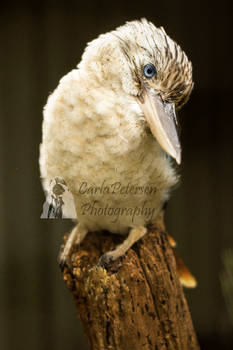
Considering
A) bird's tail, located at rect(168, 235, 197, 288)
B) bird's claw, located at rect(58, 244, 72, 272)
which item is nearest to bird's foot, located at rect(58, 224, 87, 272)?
bird's claw, located at rect(58, 244, 72, 272)

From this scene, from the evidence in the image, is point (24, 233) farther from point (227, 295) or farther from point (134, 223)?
point (227, 295)

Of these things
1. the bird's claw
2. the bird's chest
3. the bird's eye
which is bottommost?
the bird's claw

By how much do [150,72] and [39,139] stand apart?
0.25 metres

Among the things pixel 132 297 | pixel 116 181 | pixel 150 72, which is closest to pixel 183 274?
pixel 132 297

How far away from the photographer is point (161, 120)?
2.15ft

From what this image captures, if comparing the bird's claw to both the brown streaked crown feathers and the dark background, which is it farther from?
the brown streaked crown feathers

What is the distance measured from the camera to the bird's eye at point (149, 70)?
2.18 ft

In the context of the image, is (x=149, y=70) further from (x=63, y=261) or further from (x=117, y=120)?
(x=63, y=261)

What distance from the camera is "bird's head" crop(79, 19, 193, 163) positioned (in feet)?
2.18

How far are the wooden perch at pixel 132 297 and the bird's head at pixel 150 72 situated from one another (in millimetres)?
311

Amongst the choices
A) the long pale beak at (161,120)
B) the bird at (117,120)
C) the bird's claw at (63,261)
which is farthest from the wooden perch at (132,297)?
the long pale beak at (161,120)

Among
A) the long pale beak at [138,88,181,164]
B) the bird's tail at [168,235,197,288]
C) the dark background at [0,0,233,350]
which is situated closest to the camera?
the long pale beak at [138,88,181,164]

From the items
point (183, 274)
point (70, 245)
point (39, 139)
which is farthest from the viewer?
point (183, 274)

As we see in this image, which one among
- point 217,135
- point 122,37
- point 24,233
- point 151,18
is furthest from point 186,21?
point 24,233
